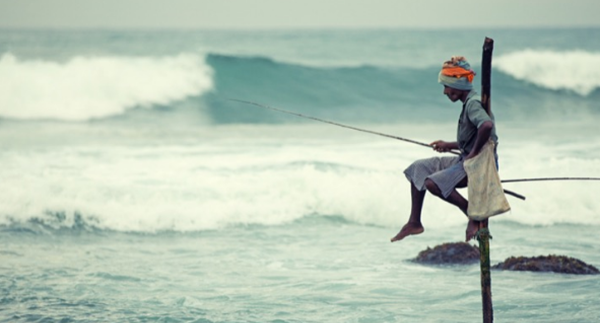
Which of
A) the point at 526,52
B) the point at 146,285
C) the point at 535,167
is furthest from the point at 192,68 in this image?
the point at 146,285

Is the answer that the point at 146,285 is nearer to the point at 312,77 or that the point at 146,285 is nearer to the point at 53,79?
the point at 53,79

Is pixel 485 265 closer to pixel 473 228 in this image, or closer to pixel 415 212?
pixel 473 228

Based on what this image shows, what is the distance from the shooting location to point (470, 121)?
6.13m

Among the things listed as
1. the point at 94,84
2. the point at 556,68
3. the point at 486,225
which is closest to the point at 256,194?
the point at 486,225

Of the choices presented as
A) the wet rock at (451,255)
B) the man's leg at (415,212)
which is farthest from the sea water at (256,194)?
the man's leg at (415,212)

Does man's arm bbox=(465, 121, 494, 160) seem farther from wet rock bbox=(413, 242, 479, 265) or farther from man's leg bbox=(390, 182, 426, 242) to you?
wet rock bbox=(413, 242, 479, 265)

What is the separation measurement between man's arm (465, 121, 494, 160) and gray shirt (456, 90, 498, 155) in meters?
0.02

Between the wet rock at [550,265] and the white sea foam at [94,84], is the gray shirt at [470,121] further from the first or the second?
the white sea foam at [94,84]

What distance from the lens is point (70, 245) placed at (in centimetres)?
1233

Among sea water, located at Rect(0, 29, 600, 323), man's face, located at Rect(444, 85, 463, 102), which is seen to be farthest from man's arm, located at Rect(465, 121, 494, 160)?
sea water, located at Rect(0, 29, 600, 323)

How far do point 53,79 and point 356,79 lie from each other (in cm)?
832

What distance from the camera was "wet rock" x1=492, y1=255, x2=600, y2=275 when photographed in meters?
9.93

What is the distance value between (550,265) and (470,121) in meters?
4.34

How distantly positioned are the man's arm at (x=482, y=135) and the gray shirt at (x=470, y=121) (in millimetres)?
24
